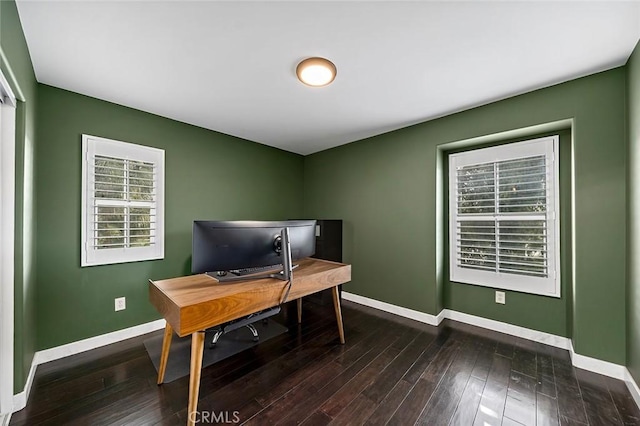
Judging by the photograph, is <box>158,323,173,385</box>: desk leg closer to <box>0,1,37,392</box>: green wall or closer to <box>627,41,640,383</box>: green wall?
<box>0,1,37,392</box>: green wall

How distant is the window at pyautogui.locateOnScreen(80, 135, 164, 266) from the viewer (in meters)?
2.32

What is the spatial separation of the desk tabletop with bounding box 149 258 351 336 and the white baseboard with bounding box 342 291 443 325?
4.92 ft

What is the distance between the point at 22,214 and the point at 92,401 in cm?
129

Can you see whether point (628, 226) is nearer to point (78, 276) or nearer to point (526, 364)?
point (526, 364)

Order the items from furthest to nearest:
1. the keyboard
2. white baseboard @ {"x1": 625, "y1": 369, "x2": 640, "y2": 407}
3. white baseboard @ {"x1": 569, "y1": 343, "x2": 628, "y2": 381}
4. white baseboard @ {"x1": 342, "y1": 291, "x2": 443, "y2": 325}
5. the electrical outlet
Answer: white baseboard @ {"x1": 342, "y1": 291, "x2": 443, "y2": 325} < the electrical outlet < the keyboard < white baseboard @ {"x1": 569, "y1": 343, "x2": 628, "y2": 381} < white baseboard @ {"x1": 625, "y1": 369, "x2": 640, "y2": 407}

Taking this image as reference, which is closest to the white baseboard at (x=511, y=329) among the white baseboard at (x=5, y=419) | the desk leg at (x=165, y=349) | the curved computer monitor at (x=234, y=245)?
the curved computer monitor at (x=234, y=245)

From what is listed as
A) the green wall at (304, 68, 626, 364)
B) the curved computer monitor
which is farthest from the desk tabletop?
the green wall at (304, 68, 626, 364)

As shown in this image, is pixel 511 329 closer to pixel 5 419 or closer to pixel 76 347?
pixel 5 419

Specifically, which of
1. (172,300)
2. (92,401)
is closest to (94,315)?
(92,401)

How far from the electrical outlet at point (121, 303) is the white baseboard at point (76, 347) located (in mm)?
215

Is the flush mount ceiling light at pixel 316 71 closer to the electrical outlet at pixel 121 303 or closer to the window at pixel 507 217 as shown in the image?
the window at pixel 507 217

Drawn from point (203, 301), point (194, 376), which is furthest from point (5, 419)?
point (203, 301)

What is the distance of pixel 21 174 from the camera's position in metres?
1.57

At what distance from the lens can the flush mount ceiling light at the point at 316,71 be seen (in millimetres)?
1817
